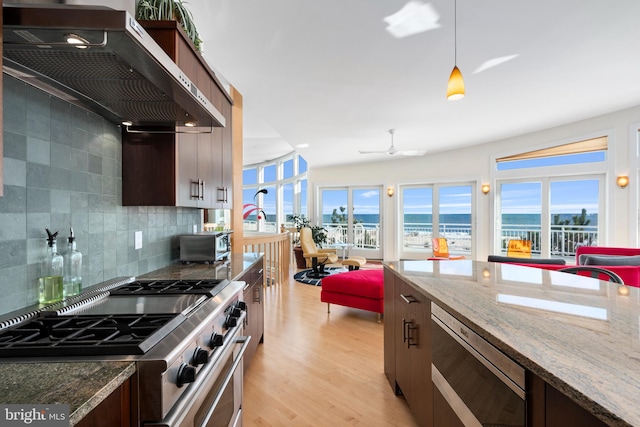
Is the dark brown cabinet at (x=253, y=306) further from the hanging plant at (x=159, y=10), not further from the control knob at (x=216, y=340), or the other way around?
the hanging plant at (x=159, y=10)

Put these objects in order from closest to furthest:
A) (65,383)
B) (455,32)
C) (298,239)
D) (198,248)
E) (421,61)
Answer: (65,383) < (198,248) < (455,32) < (421,61) < (298,239)

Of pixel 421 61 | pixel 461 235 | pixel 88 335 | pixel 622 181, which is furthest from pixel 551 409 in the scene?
pixel 461 235

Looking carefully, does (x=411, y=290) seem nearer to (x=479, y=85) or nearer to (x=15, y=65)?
(x=15, y=65)

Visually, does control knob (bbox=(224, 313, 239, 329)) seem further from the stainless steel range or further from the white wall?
the white wall

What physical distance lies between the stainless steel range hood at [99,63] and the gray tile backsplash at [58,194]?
103mm

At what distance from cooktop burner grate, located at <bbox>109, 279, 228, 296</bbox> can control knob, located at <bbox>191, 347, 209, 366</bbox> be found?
1.42ft

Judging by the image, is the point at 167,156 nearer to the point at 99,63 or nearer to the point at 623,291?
the point at 99,63

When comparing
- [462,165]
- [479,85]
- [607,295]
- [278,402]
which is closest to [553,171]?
[462,165]

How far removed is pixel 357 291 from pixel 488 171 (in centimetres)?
476

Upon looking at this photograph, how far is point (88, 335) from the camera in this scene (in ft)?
2.97

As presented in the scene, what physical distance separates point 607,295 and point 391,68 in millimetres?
2670

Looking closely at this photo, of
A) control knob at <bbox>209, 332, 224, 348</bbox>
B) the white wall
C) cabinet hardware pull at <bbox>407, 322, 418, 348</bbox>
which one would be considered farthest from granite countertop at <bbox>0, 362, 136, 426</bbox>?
the white wall

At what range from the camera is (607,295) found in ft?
4.28

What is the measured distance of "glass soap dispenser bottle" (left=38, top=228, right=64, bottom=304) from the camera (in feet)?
Result: 4.05
